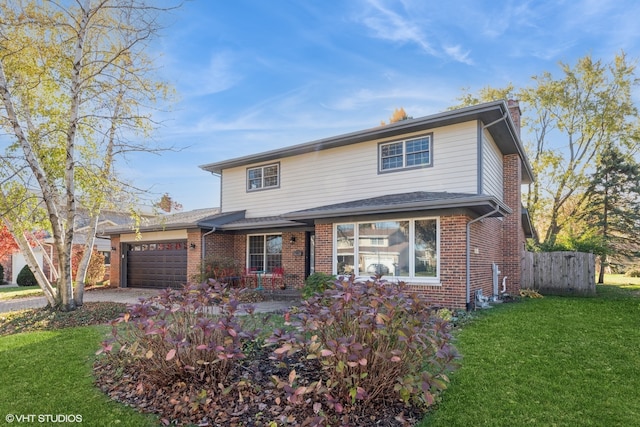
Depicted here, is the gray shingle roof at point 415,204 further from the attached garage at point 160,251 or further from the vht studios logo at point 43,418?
the vht studios logo at point 43,418

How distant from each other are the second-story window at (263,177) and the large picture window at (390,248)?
446 centimetres

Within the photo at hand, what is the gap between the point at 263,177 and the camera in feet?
49.1

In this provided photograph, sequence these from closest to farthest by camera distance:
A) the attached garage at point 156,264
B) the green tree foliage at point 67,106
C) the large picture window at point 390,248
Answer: the green tree foliage at point 67,106 < the large picture window at point 390,248 < the attached garage at point 156,264

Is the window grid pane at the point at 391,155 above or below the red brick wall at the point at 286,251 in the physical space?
above

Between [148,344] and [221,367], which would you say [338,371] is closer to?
[221,367]

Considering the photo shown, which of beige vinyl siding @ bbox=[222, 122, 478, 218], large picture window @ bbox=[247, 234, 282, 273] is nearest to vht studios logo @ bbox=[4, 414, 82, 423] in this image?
beige vinyl siding @ bbox=[222, 122, 478, 218]

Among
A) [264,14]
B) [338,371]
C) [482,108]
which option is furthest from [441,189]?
[338,371]

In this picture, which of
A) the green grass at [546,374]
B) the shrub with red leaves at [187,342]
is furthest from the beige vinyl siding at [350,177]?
the shrub with red leaves at [187,342]

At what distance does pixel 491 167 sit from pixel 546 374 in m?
7.66

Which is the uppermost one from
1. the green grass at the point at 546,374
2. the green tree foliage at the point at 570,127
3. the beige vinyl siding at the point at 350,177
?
the green tree foliage at the point at 570,127

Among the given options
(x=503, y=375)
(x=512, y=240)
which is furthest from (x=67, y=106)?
(x=512, y=240)

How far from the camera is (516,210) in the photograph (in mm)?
12867

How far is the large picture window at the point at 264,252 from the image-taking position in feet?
46.4

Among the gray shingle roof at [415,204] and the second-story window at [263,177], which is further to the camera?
the second-story window at [263,177]
